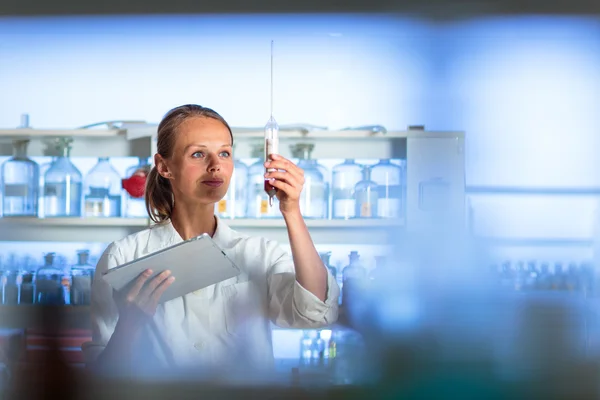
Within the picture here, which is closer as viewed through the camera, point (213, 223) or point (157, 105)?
point (213, 223)

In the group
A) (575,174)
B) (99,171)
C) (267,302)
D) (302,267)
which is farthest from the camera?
(99,171)

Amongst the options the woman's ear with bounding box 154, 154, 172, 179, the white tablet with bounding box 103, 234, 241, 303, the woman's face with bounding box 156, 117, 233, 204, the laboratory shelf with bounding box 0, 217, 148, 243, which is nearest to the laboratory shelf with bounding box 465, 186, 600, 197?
the white tablet with bounding box 103, 234, 241, 303

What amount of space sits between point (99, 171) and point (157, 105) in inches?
13.1

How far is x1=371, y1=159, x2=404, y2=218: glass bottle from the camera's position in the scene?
2143mm

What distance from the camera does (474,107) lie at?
491 mm

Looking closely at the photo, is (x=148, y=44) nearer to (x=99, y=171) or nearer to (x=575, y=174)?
(x=575, y=174)

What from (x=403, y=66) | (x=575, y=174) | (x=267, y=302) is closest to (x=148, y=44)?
(x=403, y=66)

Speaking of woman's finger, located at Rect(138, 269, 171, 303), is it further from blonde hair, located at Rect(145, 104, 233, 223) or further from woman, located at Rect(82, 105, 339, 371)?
blonde hair, located at Rect(145, 104, 233, 223)

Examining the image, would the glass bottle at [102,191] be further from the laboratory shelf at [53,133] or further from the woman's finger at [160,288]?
the woman's finger at [160,288]

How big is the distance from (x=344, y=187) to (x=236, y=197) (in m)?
0.37

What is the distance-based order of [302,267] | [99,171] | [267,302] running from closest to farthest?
[302,267] < [267,302] < [99,171]

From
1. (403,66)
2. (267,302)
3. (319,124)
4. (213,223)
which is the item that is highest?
(319,124)

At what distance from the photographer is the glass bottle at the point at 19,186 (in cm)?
218

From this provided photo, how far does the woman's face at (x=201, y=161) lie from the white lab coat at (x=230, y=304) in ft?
0.31
